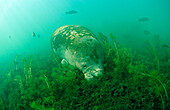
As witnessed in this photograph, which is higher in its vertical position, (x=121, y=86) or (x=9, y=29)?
(x=9, y=29)

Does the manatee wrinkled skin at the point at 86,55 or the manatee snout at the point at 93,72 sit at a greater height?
the manatee wrinkled skin at the point at 86,55

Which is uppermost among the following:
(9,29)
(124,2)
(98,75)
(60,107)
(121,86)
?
(124,2)

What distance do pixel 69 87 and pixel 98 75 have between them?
0.94 metres

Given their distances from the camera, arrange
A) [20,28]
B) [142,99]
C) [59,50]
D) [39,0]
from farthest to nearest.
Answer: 1. [20,28]
2. [39,0]
3. [59,50]
4. [142,99]

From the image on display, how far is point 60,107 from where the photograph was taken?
8.66 ft

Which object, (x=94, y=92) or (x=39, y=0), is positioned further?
(x=39, y=0)

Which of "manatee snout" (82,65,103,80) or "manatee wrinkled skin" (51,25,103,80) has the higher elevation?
"manatee wrinkled skin" (51,25,103,80)

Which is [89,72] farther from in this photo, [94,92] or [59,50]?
[59,50]

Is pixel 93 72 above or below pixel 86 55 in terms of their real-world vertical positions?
below

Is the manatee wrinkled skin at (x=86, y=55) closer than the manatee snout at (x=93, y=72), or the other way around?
the manatee snout at (x=93, y=72)

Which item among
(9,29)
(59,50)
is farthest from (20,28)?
(59,50)

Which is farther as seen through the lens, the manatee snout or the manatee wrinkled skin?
the manatee wrinkled skin

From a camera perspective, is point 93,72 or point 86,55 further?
point 86,55

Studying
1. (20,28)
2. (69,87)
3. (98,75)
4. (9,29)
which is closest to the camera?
(69,87)
